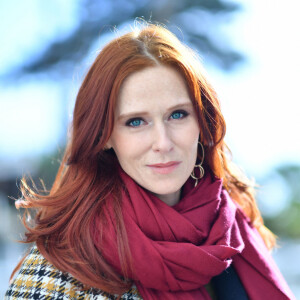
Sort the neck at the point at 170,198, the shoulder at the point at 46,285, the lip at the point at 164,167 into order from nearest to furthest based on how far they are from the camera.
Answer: the shoulder at the point at 46,285, the lip at the point at 164,167, the neck at the point at 170,198

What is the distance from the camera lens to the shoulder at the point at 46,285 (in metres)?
1.72

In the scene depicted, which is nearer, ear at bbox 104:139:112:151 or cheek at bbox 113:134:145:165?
cheek at bbox 113:134:145:165

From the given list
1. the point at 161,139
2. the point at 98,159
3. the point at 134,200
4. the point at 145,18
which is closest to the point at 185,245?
the point at 134,200

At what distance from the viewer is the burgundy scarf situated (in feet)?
5.70

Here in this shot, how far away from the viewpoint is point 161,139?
177cm

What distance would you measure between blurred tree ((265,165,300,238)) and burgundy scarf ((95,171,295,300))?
611 centimetres

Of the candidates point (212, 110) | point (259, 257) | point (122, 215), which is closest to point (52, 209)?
point (122, 215)

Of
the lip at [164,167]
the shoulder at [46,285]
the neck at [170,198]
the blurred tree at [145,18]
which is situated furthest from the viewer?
the blurred tree at [145,18]

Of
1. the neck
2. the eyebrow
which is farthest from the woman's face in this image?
the neck

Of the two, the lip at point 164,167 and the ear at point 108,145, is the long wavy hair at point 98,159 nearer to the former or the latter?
the ear at point 108,145

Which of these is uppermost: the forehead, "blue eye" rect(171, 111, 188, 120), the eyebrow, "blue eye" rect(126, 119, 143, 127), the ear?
the forehead

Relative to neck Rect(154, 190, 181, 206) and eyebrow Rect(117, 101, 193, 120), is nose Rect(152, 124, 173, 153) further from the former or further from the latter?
neck Rect(154, 190, 181, 206)

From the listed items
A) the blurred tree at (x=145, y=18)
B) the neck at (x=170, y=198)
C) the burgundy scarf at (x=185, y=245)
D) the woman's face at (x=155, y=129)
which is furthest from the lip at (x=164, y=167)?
the blurred tree at (x=145, y=18)

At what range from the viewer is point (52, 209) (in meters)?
1.89
